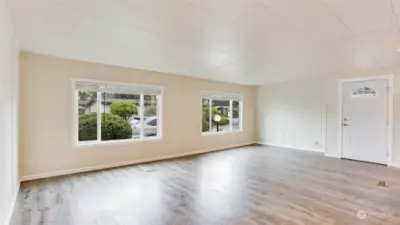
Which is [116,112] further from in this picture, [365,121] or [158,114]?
[365,121]

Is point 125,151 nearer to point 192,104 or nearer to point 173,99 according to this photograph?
point 173,99

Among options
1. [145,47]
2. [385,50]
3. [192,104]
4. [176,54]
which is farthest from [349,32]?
[192,104]

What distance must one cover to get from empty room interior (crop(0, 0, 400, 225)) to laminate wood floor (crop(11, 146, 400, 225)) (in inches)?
1.2

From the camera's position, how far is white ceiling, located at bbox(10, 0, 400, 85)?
2.57 metres

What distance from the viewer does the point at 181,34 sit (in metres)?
3.42

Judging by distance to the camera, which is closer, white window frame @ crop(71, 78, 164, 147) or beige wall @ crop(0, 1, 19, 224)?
beige wall @ crop(0, 1, 19, 224)

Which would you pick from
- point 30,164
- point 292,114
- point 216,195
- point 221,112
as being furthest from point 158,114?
point 292,114

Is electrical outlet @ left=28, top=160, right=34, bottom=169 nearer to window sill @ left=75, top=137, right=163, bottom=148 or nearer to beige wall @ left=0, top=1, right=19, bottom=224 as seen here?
window sill @ left=75, top=137, right=163, bottom=148

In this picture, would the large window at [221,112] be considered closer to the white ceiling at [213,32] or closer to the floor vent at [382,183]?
the white ceiling at [213,32]

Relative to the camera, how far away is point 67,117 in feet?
15.7

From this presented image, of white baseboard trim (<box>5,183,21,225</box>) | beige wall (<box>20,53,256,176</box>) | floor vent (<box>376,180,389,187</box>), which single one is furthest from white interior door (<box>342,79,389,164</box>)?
white baseboard trim (<box>5,183,21,225</box>)

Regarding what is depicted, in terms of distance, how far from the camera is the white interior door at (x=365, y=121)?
5.73 m

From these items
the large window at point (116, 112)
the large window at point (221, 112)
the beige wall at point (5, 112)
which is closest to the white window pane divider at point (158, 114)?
the large window at point (116, 112)

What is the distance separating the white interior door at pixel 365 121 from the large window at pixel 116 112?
185 inches
